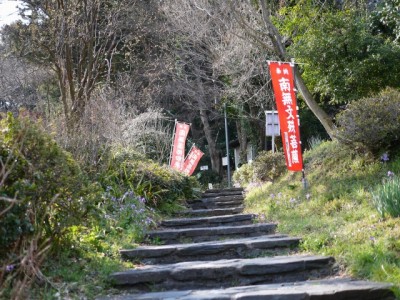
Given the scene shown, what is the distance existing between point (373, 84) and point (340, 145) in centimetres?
342

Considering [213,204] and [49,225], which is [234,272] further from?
[213,204]

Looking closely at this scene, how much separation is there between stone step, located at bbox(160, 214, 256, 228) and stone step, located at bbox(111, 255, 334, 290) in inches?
143

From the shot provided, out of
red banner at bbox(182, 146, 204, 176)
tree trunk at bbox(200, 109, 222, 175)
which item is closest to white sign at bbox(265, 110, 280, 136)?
red banner at bbox(182, 146, 204, 176)

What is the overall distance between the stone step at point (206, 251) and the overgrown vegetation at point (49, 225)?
343 mm

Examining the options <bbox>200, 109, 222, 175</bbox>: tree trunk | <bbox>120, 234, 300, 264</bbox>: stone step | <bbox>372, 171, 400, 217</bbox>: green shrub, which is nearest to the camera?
<bbox>372, 171, 400, 217</bbox>: green shrub

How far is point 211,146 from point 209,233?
1883 cm

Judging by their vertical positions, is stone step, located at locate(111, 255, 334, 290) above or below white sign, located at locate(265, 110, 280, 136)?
below

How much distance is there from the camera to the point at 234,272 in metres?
5.57

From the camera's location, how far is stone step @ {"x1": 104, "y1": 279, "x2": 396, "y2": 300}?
441 centimetres

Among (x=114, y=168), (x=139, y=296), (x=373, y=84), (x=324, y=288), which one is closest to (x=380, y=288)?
(x=324, y=288)

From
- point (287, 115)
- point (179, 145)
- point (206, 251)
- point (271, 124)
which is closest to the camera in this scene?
point (206, 251)

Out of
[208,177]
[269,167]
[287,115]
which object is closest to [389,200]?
[287,115]

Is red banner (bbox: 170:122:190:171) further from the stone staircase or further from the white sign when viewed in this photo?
the stone staircase

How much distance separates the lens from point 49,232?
5.52 meters
